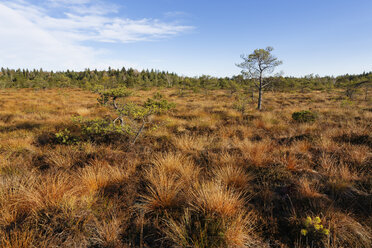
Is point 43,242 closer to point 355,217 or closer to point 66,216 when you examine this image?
point 66,216

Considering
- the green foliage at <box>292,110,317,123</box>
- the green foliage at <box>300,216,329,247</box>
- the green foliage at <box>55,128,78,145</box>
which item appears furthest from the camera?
the green foliage at <box>292,110,317,123</box>

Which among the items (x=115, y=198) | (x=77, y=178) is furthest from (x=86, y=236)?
(x=77, y=178)

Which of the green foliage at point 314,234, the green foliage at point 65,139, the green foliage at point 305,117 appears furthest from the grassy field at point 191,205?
the green foliage at point 305,117

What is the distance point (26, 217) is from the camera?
6.97 ft

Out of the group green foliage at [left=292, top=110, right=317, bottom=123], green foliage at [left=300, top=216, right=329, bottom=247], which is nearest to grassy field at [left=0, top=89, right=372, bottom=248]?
green foliage at [left=300, top=216, right=329, bottom=247]

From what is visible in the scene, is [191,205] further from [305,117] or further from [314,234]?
[305,117]

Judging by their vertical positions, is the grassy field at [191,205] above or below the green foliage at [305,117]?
below

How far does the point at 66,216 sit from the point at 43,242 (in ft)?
1.20

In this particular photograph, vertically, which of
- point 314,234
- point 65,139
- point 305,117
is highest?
→ point 305,117

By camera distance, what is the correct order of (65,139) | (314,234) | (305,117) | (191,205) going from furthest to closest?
(305,117) → (65,139) → (191,205) → (314,234)

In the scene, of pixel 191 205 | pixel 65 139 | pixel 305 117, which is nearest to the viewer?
pixel 191 205

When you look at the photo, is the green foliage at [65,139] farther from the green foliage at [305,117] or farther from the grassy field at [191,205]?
the green foliage at [305,117]

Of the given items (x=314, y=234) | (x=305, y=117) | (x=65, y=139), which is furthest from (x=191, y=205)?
(x=305, y=117)

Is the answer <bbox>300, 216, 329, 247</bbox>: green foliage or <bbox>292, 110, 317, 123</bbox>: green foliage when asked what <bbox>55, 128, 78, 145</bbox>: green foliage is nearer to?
<bbox>300, 216, 329, 247</bbox>: green foliage
